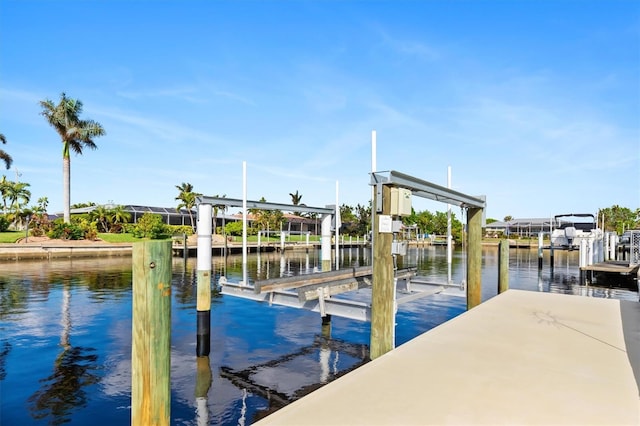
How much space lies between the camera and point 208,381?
802 centimetres

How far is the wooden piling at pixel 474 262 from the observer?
36.0ft

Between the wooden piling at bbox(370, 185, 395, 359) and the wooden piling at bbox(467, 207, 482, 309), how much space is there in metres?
5.06

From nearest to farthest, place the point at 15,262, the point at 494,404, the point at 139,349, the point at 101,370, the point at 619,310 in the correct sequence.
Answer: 1. the point at 139,349
2. the point at 494,404
3. the point at 101,370
4. the point at 619,310
5. the point at 15,262

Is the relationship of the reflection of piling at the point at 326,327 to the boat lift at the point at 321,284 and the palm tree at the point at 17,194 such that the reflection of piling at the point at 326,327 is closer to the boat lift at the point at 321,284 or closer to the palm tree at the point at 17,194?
the boat lift at the point at 321,284

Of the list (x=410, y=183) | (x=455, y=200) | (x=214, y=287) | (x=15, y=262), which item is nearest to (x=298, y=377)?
(x=410, y=183)

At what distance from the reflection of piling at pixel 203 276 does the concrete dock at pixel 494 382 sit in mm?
4663

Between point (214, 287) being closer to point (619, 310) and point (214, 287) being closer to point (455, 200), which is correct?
point (455, 200)

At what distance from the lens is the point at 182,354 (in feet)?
31.5

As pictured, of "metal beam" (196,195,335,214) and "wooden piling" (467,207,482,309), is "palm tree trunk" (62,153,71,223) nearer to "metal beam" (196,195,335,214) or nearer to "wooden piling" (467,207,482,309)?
"metal beam" (196,195,335,214)

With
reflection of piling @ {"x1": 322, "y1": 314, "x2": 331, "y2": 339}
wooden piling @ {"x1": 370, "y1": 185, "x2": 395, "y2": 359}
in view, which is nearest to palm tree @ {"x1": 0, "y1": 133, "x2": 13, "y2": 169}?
reflection of piling @ {"x1": 322, "y1": 314, "x2": 331, "y2": 339}

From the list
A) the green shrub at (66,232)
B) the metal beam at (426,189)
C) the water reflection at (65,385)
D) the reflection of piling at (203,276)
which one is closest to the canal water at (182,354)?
the water reflection at (65,385)

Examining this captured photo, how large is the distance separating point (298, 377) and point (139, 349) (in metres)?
4.85

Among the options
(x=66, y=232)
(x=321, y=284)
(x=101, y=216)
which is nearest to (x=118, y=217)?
(x=101, y=216)

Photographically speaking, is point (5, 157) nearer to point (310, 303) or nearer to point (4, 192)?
point (4, 192)
